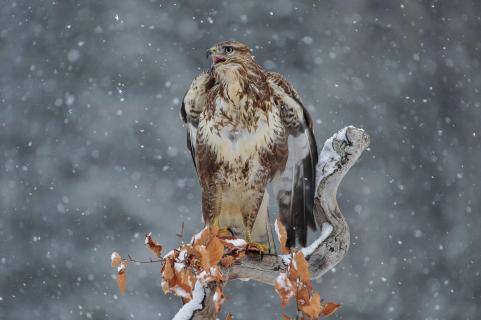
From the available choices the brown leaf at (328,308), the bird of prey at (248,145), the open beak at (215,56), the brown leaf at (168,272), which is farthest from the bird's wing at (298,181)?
the brown leaf at (328,308)

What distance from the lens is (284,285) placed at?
255 cm

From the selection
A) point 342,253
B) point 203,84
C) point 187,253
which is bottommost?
point 342,253

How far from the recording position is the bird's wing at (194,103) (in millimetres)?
4328

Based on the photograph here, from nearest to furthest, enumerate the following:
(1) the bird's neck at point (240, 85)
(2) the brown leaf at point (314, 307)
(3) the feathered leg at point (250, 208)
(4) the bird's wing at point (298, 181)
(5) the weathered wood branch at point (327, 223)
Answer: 1. (2) the brown leaf at point (314, 307)
2. (5) the weathered wood branch at point (327, 223)
3. (1) the bird's neck at point (240, 85)
4. (3) the feathered leg at point (250, 208)
5. (4) the bird's wing at point (298, 181)

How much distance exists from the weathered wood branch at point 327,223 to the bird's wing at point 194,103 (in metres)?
1.02

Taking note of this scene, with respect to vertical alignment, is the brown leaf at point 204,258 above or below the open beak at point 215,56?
below

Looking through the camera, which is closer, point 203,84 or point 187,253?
point 187,253

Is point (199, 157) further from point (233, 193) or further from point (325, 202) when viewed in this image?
point (325, 202)

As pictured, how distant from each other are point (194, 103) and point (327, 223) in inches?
52.6

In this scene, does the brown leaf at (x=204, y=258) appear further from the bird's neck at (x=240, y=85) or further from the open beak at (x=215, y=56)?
the open beak at (x=215, y=56)

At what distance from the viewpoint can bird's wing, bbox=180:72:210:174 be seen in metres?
4.33

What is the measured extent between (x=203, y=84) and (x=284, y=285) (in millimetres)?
2131

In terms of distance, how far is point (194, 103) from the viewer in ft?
14.4

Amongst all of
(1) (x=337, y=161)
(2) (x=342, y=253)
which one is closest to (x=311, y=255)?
(2) (x=342, y=253)
